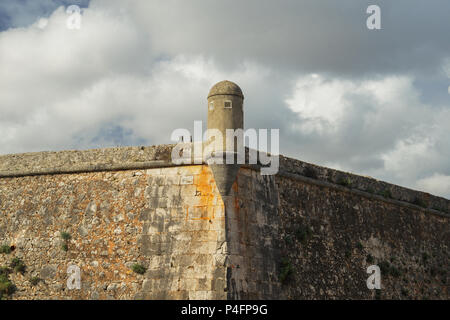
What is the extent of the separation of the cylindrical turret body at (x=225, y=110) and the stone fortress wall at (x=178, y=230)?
1117mm

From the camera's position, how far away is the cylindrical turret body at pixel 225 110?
15250 mm

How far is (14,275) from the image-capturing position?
16.7 m

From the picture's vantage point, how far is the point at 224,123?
15242mm

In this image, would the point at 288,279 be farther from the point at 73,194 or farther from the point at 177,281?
the point at 73,194

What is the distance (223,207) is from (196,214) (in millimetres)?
718

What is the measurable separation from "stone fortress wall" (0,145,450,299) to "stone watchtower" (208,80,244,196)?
379 mm

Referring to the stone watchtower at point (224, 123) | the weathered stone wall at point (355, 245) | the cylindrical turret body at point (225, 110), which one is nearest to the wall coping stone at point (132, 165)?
the weathered stone wall at point (355, 245)

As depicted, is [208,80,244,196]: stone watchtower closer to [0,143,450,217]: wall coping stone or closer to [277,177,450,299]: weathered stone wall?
[0,143,450,217]: wall coping stone

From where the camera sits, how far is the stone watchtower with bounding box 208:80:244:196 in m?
15.2

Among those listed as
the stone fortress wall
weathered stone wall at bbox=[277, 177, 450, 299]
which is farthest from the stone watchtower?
weathered stone wall at bbox=[277, 177, 450, 299]

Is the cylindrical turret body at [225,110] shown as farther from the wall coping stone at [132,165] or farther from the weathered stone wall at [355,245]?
the weathered stone wall at [355,245]

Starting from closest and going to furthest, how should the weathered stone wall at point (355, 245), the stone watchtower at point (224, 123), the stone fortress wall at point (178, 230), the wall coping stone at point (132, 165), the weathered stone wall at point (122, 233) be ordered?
the weathered stone wall at point (122, 233)
the stone fortress wall at point (178, 230)
the stone watchtower at point (224, 123)
the wall coping stone at point (132, 165)
the weathered stone wall at point (355, 245)

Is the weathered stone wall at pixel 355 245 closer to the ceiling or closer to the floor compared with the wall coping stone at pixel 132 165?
closer to the floor
